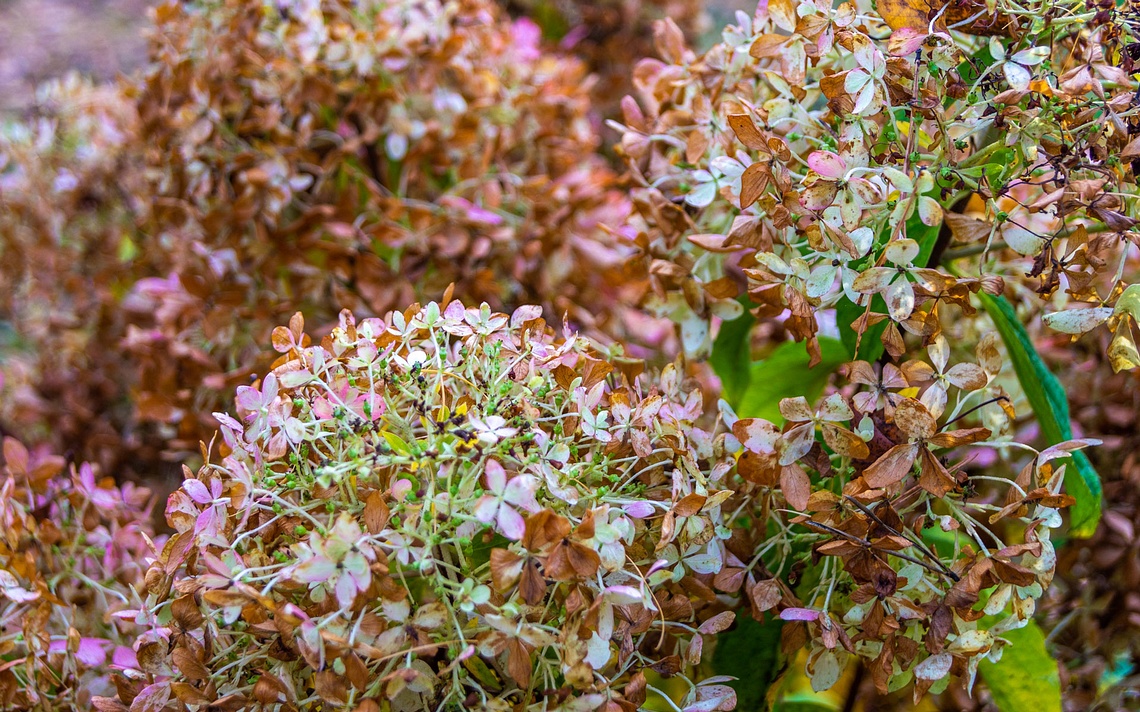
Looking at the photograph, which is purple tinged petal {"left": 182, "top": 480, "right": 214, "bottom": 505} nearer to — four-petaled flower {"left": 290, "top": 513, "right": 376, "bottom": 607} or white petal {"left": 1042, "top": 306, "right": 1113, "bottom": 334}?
four-petaled flower {"left": 290, "top": 513, "right": 376, "bottom": 607}

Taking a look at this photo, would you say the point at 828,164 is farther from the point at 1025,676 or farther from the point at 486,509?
the point at 1025,676

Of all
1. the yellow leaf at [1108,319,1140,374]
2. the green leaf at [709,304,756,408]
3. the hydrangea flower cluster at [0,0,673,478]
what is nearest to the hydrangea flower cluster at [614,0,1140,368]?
the yellow leaf at [1108,319,1140,374]

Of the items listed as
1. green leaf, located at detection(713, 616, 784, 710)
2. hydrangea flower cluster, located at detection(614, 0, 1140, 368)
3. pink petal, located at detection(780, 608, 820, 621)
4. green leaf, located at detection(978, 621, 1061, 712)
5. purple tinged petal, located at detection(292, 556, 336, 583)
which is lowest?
green leaf, located at detection(978, 621, 1061, 712)

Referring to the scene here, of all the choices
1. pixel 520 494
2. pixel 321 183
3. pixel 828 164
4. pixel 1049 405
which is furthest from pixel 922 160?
pixel 321 183

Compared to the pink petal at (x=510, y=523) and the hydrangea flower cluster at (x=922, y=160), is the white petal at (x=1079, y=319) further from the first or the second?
the pink petal at (x=510, y=523)

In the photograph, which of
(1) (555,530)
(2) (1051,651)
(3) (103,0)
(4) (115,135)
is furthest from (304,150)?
(3) (103,0)

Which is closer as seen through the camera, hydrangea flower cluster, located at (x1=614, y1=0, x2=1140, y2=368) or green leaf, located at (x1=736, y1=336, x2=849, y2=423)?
hydrangea flower cluster, located at (x1=614, y1=0, x2=1140, y2=368)

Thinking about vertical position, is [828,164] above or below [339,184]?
above
